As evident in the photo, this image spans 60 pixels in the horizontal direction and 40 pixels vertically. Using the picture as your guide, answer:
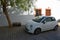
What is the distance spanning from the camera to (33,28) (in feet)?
41.3

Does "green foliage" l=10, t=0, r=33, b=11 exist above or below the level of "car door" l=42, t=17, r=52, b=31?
above

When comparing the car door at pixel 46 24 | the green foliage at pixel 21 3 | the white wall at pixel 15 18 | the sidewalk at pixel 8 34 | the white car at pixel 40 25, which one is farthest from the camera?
the white wall at pixel 15 18

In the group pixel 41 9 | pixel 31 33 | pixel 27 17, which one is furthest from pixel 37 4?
pixel 31 33

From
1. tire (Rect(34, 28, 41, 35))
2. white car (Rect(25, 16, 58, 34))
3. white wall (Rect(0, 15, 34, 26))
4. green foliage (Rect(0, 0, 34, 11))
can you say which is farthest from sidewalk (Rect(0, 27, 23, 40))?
white wall (Rect(0, 15, 34, 26))

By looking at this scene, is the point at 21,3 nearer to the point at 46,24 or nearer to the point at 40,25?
the point at 40,25

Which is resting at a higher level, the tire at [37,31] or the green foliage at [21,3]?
the green foliage at [21,3]

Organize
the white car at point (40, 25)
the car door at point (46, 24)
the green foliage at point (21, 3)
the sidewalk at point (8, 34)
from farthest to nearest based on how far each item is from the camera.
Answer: the green foliage at point (21, 3) → the car door at point (46, 24) → the white car at point (40, 25) → the sidewalk at point (8, 34)

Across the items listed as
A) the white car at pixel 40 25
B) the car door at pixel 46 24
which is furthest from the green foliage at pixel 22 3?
the car door at pixel 46 24

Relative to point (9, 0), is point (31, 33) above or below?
below

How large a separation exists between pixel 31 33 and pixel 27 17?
5186mm

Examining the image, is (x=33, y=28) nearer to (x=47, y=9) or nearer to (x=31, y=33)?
(x=31, y=33)

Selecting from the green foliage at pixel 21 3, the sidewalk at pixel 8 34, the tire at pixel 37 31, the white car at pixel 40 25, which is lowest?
the sidewalk at pixel 8 34

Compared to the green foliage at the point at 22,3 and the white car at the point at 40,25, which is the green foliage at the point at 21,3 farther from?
the white car at the point at 40,25

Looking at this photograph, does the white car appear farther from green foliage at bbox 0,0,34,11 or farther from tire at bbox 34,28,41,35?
green foliage at bbox 0,0,34,11
